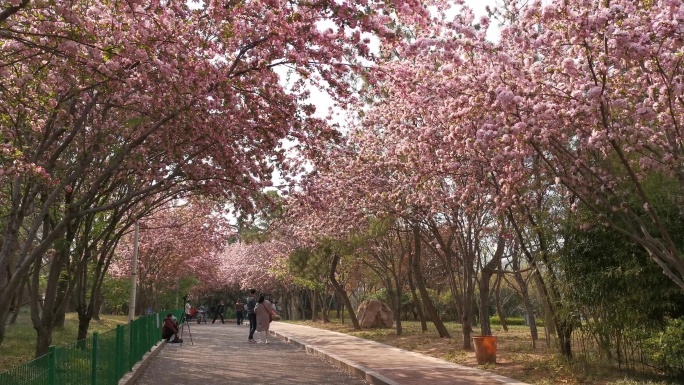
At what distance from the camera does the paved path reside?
1248 cm

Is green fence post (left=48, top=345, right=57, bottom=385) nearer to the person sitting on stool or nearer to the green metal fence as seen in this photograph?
the green metal fence

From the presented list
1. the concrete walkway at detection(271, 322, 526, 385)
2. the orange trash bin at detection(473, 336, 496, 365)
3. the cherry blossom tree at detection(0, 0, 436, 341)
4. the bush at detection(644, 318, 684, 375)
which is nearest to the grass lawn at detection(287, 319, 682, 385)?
the orange trash bin at detection(473, 336, 496, 365)

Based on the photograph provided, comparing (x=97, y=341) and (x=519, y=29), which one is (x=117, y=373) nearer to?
(x=97, y=341)

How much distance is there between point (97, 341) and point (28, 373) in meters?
3.19

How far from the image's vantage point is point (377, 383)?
469 inches

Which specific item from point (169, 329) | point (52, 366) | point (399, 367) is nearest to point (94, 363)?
point (52, 366)

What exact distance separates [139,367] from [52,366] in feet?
27.6

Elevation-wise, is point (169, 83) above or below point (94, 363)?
above

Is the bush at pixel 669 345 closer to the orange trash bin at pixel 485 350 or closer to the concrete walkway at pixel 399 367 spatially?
the concrete walkway at pixel 399 367

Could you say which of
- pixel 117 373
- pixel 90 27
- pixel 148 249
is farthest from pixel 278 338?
pixel 90 27

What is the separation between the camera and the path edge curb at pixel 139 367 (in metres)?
11.7

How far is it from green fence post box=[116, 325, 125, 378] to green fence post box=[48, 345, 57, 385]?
497cm

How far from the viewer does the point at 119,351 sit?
11352mm

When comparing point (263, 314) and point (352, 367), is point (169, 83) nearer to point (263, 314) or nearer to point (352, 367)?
point (352, 367)
